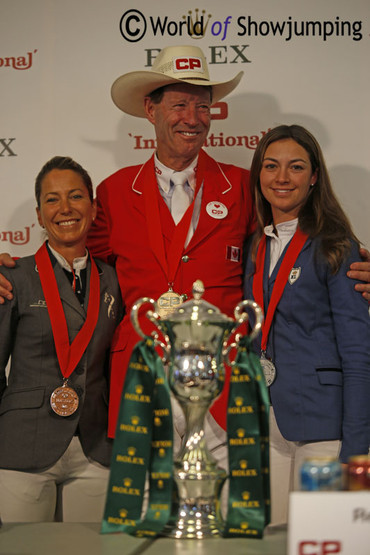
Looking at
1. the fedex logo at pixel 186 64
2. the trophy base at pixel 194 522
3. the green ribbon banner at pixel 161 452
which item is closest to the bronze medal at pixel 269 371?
the green ribbon banner at pixel 161 452

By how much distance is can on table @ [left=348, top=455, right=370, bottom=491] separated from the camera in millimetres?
1371

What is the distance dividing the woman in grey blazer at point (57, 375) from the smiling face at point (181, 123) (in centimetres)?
40

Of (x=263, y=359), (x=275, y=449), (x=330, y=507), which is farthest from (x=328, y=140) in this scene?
(x=330, y=507)

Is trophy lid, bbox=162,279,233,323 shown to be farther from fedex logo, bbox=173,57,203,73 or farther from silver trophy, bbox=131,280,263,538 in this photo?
fedex logo, bbox=173,57,203,73

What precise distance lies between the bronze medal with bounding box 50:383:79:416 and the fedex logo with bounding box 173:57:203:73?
4.34ft

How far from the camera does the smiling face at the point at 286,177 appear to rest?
2859 mm

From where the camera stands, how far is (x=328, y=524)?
1317mm

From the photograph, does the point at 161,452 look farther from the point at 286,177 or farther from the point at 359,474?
the point at 286,177

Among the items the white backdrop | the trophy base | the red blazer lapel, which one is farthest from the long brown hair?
the trophy base

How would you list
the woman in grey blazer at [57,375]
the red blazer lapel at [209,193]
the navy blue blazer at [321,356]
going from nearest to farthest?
the navy blue blazer at [321,356] → the woman in grey blazer at [57,375] → the red blazer lapel at [209,193]

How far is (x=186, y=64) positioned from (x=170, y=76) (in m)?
0.10

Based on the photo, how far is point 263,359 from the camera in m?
2.75

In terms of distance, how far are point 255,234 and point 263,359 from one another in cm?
54

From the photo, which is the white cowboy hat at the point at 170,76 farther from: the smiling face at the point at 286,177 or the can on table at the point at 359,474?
the can on table at the point at 359,474
